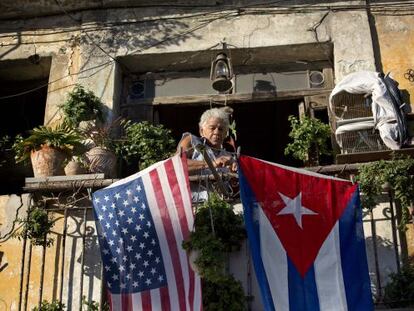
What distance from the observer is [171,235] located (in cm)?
718

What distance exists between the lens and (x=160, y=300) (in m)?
7.00

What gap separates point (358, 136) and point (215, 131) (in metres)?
1.66

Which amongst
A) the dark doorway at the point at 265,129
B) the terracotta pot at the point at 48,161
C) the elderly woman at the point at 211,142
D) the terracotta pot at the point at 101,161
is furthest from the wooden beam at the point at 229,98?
the terracotta pot at the point at 48,161

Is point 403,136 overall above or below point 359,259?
above

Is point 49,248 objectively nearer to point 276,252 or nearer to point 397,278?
point 276,252

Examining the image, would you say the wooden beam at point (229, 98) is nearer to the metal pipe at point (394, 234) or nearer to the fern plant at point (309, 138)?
the fern plant at point (309, 138)

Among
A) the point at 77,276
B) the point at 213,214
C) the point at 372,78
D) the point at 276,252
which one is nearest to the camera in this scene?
the point at 276,252

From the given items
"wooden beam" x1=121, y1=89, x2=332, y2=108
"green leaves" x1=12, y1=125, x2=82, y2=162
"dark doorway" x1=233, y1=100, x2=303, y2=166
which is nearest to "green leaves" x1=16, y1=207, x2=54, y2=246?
"green leaves" x1=12, y1=125, x2=82, y2=162

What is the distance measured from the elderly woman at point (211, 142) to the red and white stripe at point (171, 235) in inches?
29.9

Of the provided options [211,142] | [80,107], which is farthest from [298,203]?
[80,107]

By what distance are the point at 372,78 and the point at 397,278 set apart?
105 inches

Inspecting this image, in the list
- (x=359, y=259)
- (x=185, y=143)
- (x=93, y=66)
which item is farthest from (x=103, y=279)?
(x=93, y=66)

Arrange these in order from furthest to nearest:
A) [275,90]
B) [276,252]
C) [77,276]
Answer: [275,90] → [77,276] → [276,252]

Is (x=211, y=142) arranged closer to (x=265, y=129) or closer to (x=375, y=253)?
(x=375, y=253)
